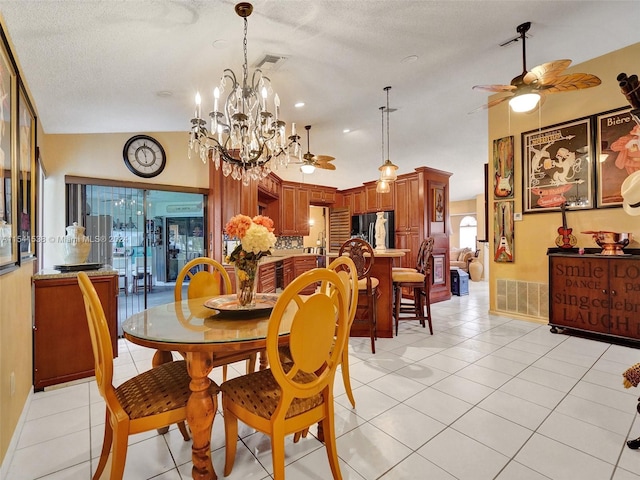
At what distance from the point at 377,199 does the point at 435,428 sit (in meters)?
5.44

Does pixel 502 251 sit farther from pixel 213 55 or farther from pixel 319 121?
pixel 213 55

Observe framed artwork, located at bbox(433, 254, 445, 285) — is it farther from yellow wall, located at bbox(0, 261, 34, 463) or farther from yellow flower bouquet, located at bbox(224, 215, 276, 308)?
yellow wall, located at bbox(0, 261, 34, 463)

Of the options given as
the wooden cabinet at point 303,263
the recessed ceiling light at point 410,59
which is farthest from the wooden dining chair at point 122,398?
the wooden cabinet at point 303,263

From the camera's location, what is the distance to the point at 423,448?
173cm

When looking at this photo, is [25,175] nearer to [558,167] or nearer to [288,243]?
[558,167]

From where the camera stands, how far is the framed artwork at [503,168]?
439cm

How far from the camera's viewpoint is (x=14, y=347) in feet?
6.14

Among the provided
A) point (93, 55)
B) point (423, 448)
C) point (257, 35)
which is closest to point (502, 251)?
point (423, 448)

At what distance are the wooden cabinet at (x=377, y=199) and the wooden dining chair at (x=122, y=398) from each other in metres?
5.57

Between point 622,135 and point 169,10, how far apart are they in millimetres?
4527

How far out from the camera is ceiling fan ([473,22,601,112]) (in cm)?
249

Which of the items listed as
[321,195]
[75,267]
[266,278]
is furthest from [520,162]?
[75,267]

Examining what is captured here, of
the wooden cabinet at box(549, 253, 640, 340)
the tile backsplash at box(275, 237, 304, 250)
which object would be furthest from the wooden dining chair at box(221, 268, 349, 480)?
the tile backsplash at box(275, 237, 304, 250)

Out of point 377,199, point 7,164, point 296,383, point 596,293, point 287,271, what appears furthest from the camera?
point 377,199
